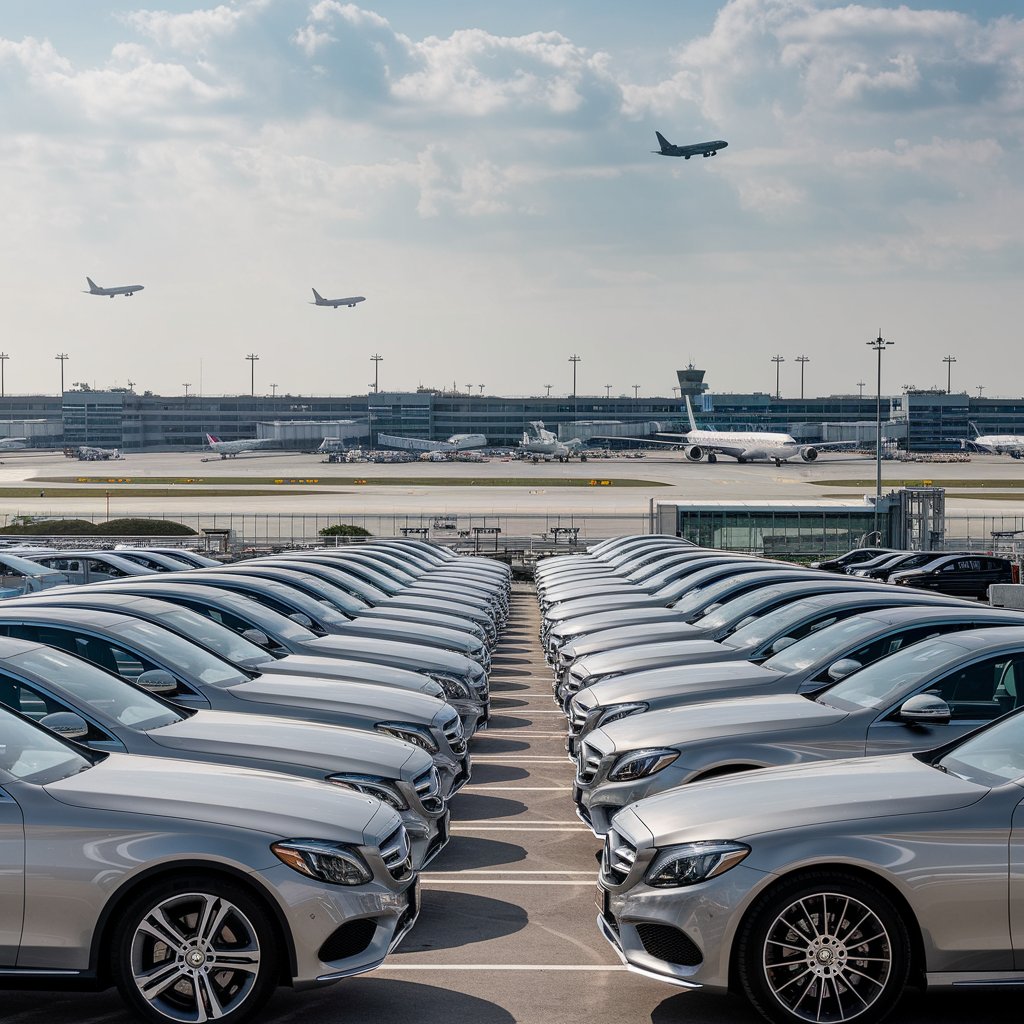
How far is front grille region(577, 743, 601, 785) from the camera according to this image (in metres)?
9.11

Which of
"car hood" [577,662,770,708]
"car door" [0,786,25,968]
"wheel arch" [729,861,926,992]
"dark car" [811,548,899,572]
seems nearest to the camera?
"car door" [0,786,25,968]

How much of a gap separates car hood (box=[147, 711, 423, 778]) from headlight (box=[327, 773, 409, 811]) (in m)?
0.05

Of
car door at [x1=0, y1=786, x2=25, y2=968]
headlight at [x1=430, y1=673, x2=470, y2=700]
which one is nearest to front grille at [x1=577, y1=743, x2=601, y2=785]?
headlight at [x1=430, y1=673, x2=470, y2=700]

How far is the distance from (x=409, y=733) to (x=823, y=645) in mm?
3270

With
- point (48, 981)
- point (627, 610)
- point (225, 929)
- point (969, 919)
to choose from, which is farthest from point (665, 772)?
point (627, 610)

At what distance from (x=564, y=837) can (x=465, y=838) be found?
72cm

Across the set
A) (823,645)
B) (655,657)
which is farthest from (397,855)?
(655,657)

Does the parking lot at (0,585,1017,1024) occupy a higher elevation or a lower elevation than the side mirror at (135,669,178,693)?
lower

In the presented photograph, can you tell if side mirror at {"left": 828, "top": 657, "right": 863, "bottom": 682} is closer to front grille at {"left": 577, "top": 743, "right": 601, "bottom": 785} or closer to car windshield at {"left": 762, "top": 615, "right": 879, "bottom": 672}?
car windshield at {"left": 762, "top": 615, "right": 879, "bottom": 672}

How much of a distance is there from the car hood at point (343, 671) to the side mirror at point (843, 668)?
11.4ft

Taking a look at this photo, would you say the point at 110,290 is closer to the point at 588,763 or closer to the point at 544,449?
the point at 544,449

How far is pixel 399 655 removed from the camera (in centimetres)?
1270

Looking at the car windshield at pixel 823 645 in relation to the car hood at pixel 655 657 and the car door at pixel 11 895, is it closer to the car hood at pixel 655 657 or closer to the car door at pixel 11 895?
the car hood at pixel 655 657

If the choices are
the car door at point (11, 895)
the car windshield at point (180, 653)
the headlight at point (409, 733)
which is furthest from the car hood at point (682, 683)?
the car door at point (11, 895)
